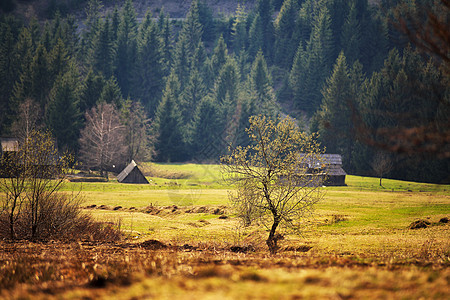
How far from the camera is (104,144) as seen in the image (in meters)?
77.5

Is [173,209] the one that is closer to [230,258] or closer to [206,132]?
[230,258]

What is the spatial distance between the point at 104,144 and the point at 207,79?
7383 centimetres

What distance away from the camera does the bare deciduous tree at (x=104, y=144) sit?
252 ft

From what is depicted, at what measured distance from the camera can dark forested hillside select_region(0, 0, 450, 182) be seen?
87500mm

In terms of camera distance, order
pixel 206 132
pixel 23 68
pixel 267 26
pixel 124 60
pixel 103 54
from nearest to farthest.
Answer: pixel 23 68
pixel 206 132
pixel 103 54
pixel 124 60
pixel 267 26

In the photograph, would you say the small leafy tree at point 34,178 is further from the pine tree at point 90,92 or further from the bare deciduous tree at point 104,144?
the pine tree at point 90,92

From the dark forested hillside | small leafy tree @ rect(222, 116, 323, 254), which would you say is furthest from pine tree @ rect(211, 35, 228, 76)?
small leafy tree @ rect(222, 116, 323, 254)

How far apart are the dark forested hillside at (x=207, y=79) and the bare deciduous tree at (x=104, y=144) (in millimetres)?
798

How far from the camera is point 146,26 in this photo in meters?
148

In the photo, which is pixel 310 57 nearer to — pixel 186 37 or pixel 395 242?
pixel 186 37

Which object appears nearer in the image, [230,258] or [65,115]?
[230,258]

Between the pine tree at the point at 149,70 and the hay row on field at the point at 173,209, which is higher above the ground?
the pine tree at the point at 149,70

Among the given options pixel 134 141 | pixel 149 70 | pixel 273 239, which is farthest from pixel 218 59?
pixel 273 239

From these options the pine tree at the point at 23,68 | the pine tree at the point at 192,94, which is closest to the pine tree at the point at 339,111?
the pine tree at the point at 192,94
